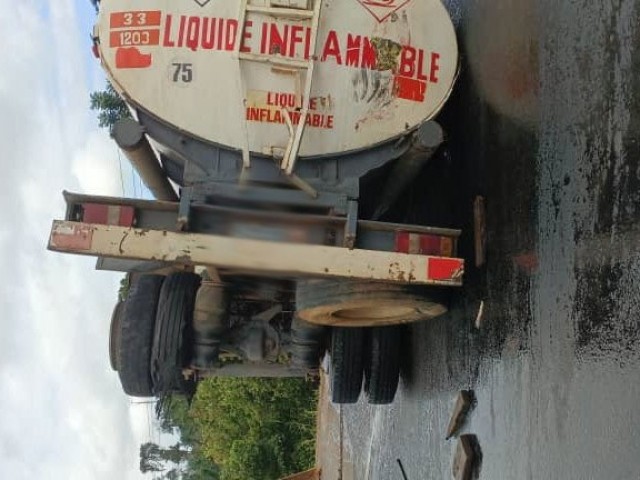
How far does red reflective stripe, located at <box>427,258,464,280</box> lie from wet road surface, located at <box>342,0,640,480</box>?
1.36 feet

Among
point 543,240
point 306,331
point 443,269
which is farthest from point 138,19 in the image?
point 543,240

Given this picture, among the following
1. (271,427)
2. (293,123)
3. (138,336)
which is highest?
(293,123)

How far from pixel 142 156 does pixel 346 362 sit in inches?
84.1

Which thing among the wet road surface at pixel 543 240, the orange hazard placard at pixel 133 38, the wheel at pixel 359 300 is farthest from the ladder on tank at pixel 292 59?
the wet road surface at pixel 543 240

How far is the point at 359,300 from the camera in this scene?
418cm

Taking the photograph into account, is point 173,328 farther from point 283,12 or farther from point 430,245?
point 283,12

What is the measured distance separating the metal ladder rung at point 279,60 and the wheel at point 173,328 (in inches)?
66.2

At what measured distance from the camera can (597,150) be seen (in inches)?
132

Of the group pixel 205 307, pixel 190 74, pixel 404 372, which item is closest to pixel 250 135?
pixel 190 74

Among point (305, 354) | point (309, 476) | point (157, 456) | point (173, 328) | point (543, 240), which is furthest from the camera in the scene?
point (157, 456)

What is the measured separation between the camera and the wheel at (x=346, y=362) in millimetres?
5234

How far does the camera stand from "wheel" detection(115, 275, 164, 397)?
16.3 ft

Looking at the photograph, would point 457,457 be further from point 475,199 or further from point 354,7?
point 354,7

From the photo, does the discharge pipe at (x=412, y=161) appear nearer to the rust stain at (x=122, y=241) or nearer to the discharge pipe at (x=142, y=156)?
the discharge pipe at (x=142, y=156)
